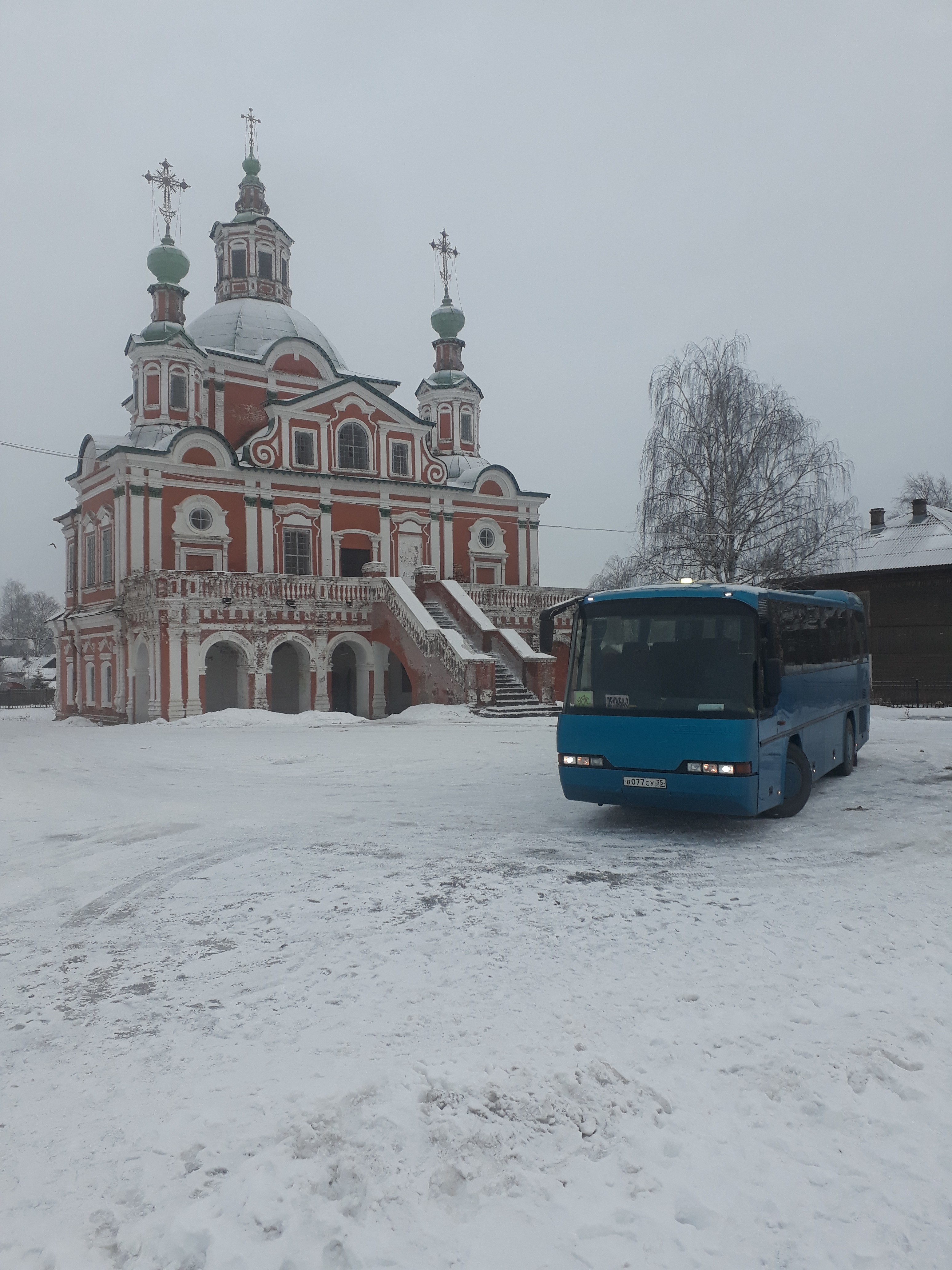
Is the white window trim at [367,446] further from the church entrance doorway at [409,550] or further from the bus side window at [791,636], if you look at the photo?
the bus side window at [791,636]

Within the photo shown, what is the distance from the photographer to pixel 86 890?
7164 mm

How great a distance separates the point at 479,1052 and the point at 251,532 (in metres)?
29.4

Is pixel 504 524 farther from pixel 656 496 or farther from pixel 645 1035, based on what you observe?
pixel 645 1035

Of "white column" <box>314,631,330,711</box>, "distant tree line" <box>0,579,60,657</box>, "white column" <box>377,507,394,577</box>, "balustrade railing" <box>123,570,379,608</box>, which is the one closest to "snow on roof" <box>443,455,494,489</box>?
"white column" <box>377,507,394,577</box>

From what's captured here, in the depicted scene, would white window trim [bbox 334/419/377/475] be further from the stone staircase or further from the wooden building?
the wooden building

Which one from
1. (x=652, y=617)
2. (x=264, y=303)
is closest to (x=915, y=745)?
(x=652, y=617)

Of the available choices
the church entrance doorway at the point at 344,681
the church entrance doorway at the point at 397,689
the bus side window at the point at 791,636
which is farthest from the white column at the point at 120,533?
the bus side window at the point at 791,636

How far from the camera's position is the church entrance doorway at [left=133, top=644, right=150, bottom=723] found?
1143 inches

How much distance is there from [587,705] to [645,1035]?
489cm

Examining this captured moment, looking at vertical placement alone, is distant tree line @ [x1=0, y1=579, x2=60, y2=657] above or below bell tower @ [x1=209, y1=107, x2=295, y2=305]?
below

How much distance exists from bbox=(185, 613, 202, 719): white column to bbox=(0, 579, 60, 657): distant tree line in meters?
97.6

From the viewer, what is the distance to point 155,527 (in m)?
30.0

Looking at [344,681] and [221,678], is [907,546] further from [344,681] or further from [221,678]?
[221,678]

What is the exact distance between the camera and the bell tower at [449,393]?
41000mm
